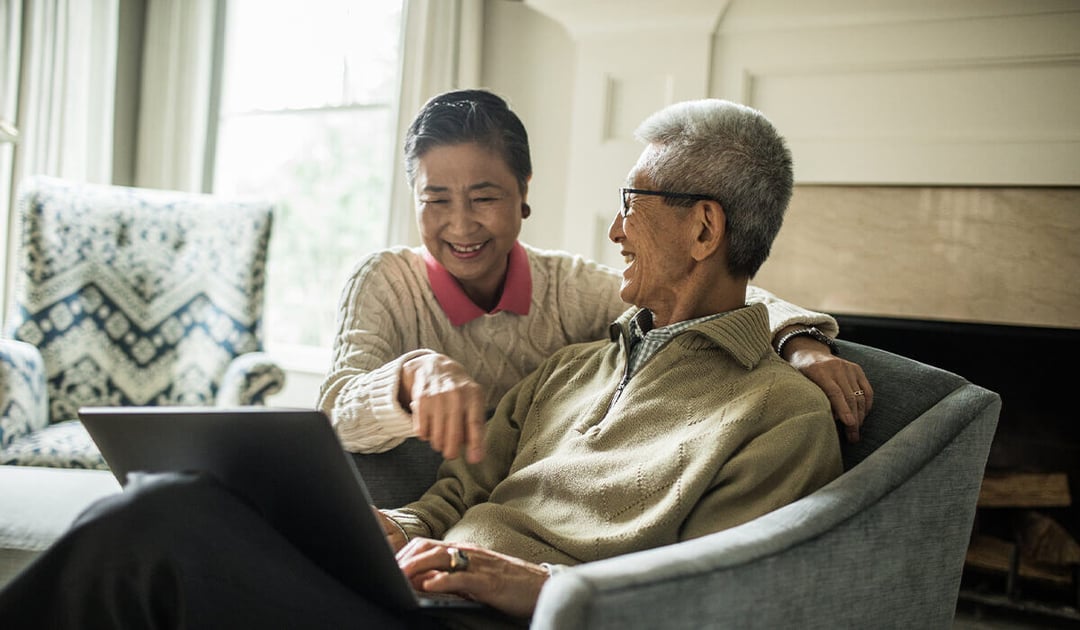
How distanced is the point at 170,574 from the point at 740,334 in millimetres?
799

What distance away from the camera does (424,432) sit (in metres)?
1.21

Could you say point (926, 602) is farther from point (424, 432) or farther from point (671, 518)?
point (424, 432)

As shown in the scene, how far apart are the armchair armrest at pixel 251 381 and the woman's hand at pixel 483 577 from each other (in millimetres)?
1534

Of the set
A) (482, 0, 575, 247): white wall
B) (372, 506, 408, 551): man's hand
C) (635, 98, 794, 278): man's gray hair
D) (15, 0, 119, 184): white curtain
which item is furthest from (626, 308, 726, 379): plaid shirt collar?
(15, 0, 119, 184): white curtain

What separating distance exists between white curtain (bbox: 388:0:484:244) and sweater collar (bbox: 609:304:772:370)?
7.07 ft

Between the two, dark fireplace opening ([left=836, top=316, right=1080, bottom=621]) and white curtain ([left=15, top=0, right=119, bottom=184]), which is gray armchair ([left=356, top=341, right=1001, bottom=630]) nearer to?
dark fireplace opening ([left=836, top=316, right=1080, bottom=621])

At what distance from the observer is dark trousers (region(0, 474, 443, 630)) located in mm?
A: 891

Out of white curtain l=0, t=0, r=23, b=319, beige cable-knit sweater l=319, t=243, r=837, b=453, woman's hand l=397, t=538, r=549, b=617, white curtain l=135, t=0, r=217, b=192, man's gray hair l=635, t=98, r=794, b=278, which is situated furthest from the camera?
white curtain l=135, t=0, r=217, b=192

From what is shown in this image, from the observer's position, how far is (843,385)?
1277 millimetres

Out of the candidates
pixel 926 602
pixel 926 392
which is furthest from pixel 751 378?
pixel 926 602

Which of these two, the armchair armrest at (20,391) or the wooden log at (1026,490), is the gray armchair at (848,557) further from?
the armchair armrest at (20,391)

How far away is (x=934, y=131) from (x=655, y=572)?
228 cm

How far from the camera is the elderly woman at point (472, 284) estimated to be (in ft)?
5.43

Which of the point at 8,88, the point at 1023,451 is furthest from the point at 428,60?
the point at 1023,451
